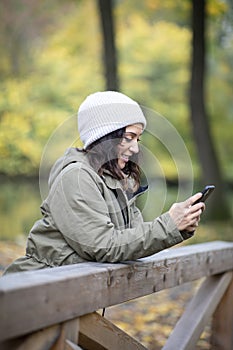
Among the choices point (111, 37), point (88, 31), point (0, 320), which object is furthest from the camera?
point (88, 31)

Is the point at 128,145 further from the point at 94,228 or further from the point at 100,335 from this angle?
the point at 100,335

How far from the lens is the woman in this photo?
7.47 ft

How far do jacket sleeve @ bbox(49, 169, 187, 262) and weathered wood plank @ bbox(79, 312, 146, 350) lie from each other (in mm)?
245

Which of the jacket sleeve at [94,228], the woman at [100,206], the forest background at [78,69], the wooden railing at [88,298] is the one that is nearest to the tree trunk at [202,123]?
the forest background at [78,69]

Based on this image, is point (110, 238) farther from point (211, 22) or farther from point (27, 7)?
point (27, 7)

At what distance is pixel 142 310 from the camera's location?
Answer: 549 centimetres

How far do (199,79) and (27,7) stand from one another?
8.96 meters

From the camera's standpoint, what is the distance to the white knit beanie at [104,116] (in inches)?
96.7

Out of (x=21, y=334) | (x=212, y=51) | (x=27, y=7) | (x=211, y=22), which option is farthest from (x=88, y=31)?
(x=21, y=334)

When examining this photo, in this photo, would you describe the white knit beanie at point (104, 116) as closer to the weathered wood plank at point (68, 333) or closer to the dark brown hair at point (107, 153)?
the dark brown hair at point (107, 153)

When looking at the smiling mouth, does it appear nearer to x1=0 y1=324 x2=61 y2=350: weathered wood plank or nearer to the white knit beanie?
the white knit beanie

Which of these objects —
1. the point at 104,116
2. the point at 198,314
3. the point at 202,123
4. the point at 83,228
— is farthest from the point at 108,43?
the point at 83,228

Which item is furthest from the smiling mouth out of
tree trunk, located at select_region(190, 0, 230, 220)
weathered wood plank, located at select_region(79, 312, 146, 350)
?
tree trunk, located at select_region(190, 0, 230, 220)

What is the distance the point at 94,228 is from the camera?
2.25 m
